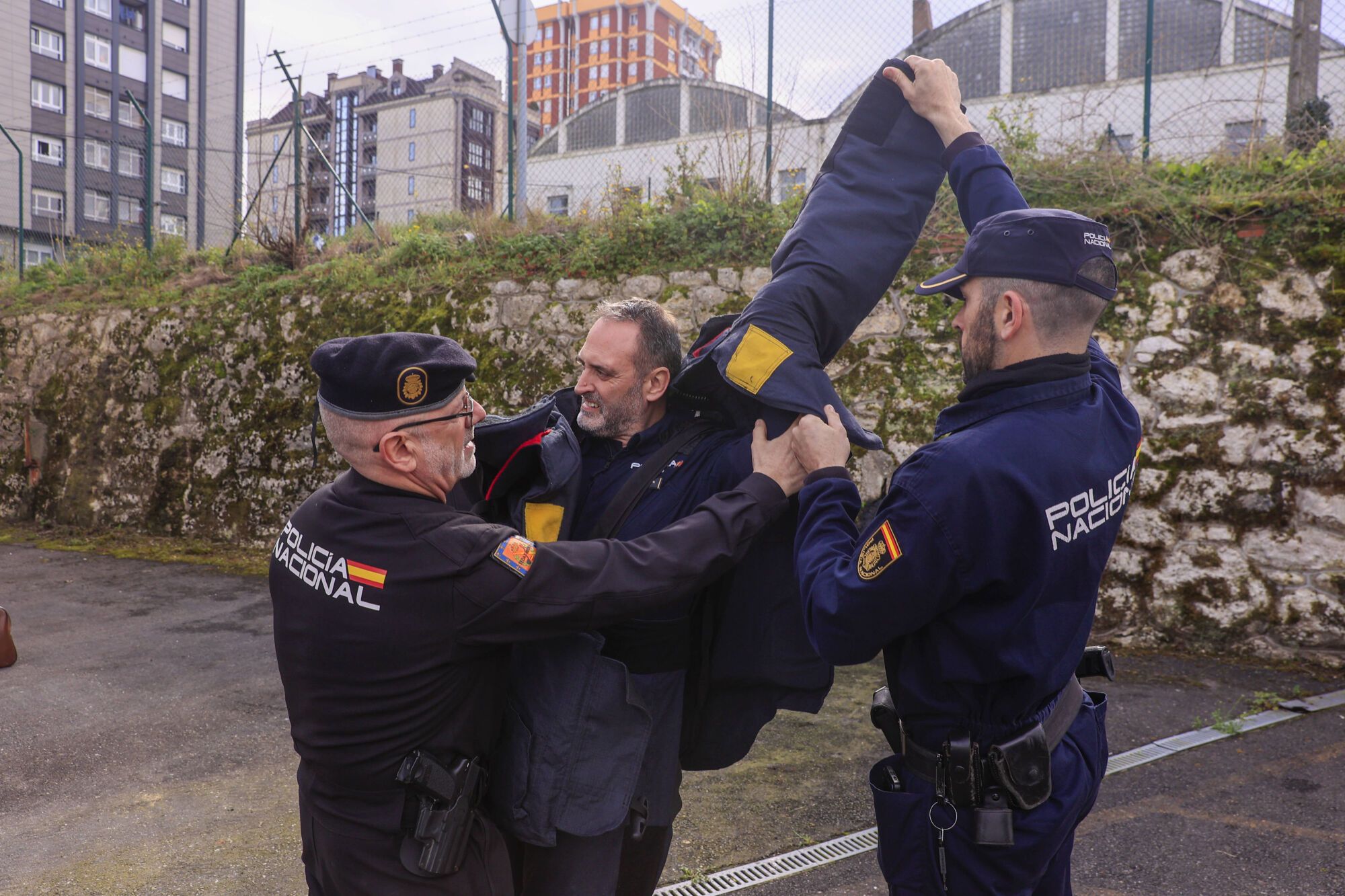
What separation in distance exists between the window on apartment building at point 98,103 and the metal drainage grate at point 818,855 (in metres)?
52.0

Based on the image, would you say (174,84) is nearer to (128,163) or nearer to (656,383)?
(128,163)

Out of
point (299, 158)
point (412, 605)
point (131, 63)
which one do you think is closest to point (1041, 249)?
point (412, 605)

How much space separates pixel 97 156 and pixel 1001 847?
51.7 m

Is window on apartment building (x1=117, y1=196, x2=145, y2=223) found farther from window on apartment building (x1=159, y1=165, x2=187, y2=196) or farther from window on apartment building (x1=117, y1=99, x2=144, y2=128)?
window on apartment building (x1=117, y1=99, x2=144, y2=128)

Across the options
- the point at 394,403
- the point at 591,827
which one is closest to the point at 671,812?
the point at 591,827

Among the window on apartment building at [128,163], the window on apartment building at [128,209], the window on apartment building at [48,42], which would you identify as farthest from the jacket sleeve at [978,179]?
the window on apartment building at [48,42]

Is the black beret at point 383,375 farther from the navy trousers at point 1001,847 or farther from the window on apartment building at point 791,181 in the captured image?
the window on apartment building at point 791,181

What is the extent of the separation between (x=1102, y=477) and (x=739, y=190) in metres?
5.93

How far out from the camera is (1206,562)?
5320mm

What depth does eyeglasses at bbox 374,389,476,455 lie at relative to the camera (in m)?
1.83

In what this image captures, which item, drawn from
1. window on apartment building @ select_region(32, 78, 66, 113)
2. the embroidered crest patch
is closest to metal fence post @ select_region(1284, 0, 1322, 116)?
the embroidered crest patch

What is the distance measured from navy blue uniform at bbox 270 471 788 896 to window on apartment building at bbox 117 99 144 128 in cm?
5096

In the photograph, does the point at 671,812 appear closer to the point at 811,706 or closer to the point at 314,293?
the point at 811,706

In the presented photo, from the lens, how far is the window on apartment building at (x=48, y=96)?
135ft
